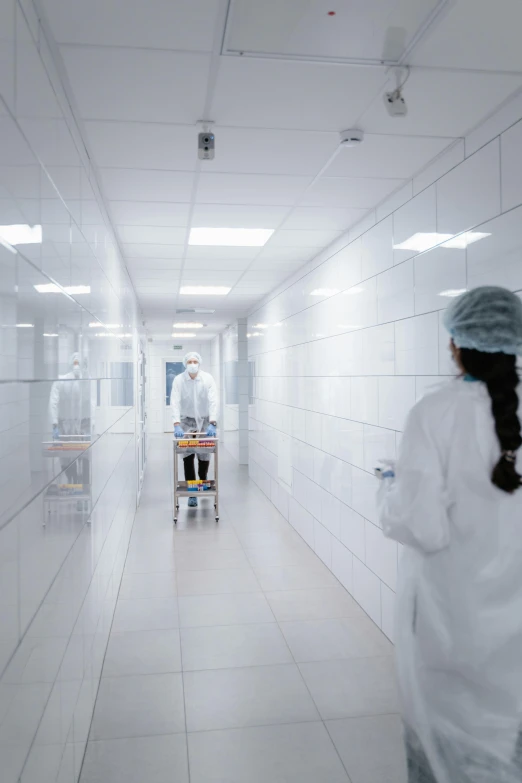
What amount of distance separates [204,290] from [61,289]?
5.36m

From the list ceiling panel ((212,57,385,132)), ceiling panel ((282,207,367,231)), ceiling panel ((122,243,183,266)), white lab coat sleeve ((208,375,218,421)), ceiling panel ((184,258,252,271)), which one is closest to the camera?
ceiling panel ((212,57,385,132))

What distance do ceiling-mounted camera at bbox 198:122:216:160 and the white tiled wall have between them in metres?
1.09

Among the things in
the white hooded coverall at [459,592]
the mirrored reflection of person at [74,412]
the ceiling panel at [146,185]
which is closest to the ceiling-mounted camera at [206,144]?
the ceiling panel at [146,185]

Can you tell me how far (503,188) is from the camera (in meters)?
2.35

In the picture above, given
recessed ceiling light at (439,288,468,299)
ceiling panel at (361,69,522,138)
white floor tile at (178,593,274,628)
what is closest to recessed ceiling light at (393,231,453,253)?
recessed ceiling light at (439,288,468,299)

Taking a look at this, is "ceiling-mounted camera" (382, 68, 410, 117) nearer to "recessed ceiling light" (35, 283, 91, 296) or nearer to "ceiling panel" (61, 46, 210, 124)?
"ceiling panel" (61, 46, 210, 124)

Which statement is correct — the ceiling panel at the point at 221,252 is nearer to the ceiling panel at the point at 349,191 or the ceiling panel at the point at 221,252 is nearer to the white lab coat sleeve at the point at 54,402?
the ceiling panel at the point at 349,191

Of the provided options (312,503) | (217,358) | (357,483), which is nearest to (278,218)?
(357,483)

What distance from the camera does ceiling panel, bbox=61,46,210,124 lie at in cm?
200

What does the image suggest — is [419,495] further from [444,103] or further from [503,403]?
[444,103]

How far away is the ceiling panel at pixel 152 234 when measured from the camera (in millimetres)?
4215

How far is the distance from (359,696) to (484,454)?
179 cm

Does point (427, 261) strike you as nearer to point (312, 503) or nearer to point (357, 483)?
point (357, 483)

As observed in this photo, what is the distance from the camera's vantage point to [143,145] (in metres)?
2.74
